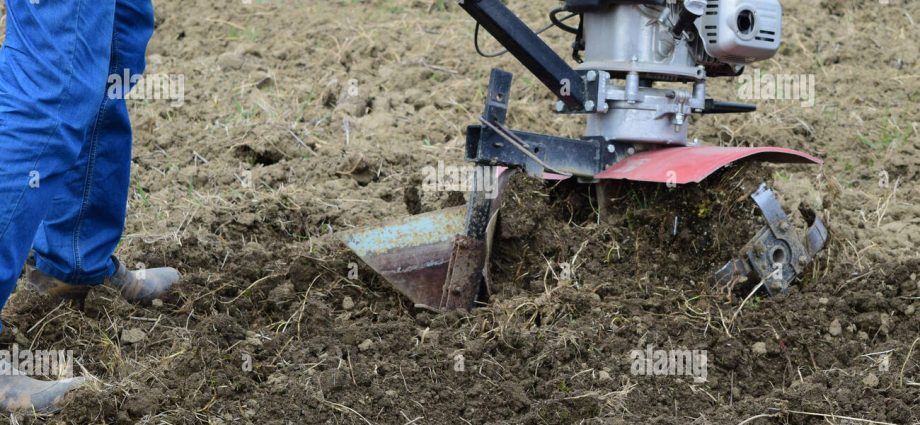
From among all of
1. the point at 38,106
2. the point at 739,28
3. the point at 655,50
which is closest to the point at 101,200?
the point at 38,106

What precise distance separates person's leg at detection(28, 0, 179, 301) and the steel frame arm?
Result: 1.07 metres

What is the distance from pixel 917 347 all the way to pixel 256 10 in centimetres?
436

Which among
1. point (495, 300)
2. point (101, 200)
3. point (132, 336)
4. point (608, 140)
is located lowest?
point (132, 336)

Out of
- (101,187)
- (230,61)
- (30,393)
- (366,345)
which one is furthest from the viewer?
(230,61)

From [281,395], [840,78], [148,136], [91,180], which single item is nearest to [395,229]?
[281,395]

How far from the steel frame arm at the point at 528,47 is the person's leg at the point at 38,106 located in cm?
114

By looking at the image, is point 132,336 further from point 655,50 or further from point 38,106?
point 655,50

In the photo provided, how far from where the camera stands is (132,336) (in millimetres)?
3465

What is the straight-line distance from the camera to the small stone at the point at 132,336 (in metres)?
3.45

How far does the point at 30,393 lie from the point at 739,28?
2.48 m

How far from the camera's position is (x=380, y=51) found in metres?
5.96

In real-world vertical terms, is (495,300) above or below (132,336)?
above

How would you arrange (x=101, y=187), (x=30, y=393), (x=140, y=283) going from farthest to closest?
(x=140, y=283), (x=101, y=187), (x=30, y=393)

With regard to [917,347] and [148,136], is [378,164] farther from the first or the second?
[917,347]
